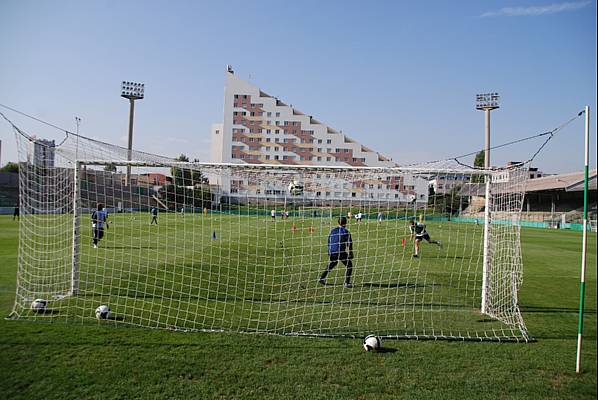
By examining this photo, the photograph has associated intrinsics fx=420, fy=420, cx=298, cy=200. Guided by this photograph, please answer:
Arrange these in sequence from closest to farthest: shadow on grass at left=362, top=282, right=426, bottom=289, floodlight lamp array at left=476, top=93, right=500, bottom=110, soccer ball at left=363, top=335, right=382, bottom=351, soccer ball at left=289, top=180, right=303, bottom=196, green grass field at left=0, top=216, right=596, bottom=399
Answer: green grass field at left=0, top=216, right=596, bottom=399
soccer ball at left=363, top=335, right=382, bottom=351
soccer ball at left=289, top=180, right=303, bottom=196
shadow on grass at left=362, top=282, right=426, bottom=289
floodlight lamp array at left=476, top=93, right=500, bottom=110

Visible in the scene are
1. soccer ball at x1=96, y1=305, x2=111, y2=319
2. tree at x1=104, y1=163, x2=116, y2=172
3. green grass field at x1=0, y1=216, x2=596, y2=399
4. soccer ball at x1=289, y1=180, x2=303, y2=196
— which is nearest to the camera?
green grass field at x1=0, y1=216, x2=596, y2=399

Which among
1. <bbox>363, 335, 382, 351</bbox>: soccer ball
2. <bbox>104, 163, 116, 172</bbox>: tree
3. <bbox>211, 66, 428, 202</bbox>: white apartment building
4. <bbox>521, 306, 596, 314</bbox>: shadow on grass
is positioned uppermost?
<bbox>211, 66, 428, 202</bbox>: white apartment building

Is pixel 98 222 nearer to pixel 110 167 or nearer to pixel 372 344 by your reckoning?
pixel 110 167

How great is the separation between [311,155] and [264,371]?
69172 millimetres

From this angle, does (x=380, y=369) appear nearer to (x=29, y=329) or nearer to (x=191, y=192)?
(x=29, y=329)

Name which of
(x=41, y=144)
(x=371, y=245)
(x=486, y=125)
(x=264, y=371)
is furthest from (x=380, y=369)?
(x=486, y=125)

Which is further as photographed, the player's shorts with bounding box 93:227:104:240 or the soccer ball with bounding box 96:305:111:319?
the player's shorts with bounding box 93:227:104:240

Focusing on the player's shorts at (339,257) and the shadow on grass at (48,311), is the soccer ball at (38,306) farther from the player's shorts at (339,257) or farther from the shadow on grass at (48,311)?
the player's shorts at (339,257)

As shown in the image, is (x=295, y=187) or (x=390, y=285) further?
(x=390, y=285)

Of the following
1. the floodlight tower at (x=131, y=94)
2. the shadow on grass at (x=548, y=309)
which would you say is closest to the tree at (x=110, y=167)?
the shadow on grass at (x=548, y=309)

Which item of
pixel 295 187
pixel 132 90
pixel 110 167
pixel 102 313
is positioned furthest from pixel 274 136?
pixel 102 313

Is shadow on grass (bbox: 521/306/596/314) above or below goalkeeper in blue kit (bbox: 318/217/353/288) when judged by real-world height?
below

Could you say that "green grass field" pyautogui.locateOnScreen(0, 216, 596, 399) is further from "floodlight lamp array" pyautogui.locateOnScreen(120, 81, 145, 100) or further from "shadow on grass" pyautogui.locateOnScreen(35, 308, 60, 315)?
"floodlight lamp array" pyautogui.locateOnScreen(120, 81, 145, 100)

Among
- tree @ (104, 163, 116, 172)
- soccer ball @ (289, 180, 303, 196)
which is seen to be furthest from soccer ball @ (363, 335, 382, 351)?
tree @ (104, 163, 116, 172)
